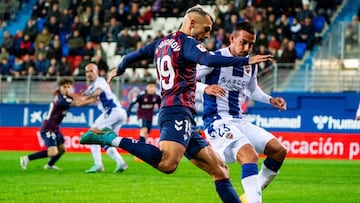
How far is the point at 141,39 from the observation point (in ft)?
108

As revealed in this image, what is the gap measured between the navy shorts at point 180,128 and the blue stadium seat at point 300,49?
2024cm

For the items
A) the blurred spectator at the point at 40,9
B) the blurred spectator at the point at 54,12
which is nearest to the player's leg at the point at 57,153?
the blurred spectator at the point at 54,12

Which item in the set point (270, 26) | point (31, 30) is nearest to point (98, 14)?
point (31, 30)

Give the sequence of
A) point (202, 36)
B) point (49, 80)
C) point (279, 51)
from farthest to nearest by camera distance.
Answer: point (49, 80) → point (279, 51) → point (202, 36)

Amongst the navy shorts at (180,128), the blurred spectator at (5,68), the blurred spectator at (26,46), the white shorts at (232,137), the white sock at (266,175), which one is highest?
the navy shorts at (180,128)

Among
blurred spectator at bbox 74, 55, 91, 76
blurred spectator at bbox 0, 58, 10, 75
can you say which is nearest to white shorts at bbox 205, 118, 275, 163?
blurred spectator at bbox 74, 55, 91, 76

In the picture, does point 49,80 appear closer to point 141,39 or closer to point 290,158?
point 141,39

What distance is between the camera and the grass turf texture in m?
→ 13.0

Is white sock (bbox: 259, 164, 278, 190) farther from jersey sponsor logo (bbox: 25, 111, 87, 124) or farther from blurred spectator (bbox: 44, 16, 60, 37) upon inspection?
blurred spectator (bbox: 44, 16, 60, 37)

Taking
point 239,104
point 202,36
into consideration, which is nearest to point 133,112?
point 239,104

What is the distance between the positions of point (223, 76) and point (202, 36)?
2036 millimetres

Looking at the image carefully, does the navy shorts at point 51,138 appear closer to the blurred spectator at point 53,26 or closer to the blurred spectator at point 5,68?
the blurred spectator at point 5,68

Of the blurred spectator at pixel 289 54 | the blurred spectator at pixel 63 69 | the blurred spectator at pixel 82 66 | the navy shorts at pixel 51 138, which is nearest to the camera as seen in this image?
the navy shorts at pixel 51 138

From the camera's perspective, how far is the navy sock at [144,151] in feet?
31.8
